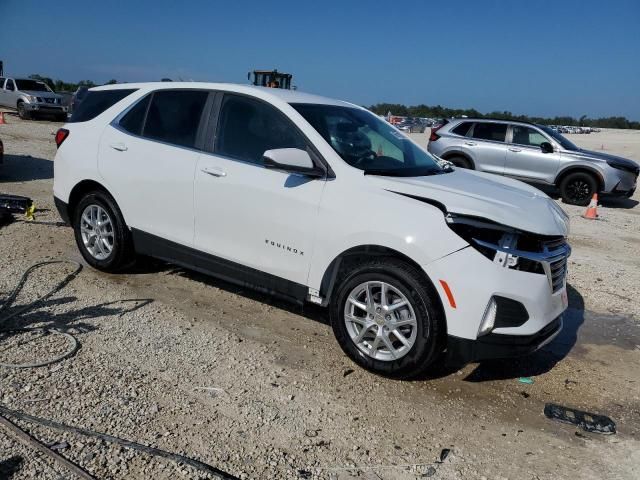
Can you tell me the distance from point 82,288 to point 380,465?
10.9 feet

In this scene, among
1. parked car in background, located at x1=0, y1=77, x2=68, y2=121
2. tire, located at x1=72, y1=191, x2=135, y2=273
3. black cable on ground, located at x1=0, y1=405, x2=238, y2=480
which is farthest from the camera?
parked car in background, located at x1=0, y1=77, x2=68, y2=121

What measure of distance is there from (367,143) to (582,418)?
2468 millimetres

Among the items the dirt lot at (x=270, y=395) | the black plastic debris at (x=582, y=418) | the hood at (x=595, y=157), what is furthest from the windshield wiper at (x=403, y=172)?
the hood at (x=595, y=157)

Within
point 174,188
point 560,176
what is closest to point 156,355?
point 174,188

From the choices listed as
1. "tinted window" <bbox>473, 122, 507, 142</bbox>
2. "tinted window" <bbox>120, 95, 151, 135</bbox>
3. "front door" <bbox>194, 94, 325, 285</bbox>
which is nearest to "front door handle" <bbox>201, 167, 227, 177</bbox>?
"front door" <bbox>194, 94, 325, 285</bbox>

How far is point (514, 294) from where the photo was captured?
349 cm

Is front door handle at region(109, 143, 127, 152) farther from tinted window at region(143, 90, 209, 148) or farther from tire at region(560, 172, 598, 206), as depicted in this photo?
tire at region(560, 172, 598, 206)

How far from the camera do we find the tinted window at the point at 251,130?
4.31 meters

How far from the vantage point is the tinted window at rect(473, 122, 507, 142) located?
13.8 metres

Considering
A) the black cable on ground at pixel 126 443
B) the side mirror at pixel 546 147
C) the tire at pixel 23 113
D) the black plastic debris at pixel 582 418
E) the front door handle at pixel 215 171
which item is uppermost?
the side mirror at pixel 546 147

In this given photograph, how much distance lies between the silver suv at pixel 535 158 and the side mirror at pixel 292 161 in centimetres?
1036

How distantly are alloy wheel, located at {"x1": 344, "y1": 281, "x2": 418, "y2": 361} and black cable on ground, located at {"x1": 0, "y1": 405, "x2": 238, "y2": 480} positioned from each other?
1.44 metres

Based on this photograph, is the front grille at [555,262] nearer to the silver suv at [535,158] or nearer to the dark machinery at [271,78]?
the silver suv at [535,158]

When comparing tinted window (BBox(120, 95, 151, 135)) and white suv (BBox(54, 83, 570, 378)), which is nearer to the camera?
white suv (BBox(54, 83, 570, 378))
